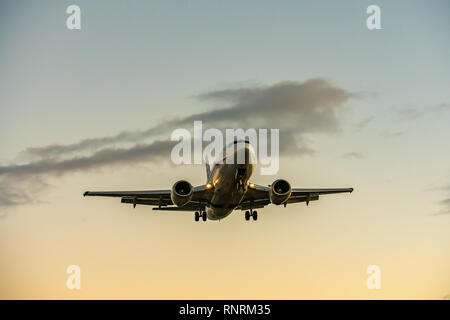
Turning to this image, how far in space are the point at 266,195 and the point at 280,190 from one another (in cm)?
334

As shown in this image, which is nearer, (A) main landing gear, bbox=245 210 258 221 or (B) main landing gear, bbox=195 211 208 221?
→ (B) main landing gear, bbox=195 211 208 221

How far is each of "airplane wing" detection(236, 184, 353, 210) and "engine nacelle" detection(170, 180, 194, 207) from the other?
18.4ft

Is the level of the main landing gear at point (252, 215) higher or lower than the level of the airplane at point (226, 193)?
lower

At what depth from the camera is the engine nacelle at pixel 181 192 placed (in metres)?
56.6

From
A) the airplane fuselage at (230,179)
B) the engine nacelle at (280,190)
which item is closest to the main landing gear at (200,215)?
the airplane fuselage at (230,179)

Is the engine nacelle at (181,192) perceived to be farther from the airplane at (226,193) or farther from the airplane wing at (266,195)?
the airplane wing at (266,195)

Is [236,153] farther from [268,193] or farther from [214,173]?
[268,193]

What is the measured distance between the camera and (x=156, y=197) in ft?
199

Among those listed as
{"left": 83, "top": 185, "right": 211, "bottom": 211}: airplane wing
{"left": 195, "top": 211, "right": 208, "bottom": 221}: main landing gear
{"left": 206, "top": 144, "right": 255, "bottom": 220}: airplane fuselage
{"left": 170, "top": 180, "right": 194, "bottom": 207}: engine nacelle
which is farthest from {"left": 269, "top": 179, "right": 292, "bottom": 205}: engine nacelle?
{"left": 195, "top": 211, "right": 208, "bottom": 221}: main landing gear

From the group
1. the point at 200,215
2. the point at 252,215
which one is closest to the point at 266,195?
the point at 252,215

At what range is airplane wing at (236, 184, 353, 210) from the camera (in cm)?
6022

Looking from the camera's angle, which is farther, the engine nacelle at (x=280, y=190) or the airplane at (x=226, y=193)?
the engine nacelle at (x=280, y=190)

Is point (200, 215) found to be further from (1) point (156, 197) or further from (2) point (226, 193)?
(2) point (226, 193)

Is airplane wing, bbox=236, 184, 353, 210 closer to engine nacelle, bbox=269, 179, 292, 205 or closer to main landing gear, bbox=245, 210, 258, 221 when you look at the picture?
main landing gear, bbox=245, 210, 258, 221
